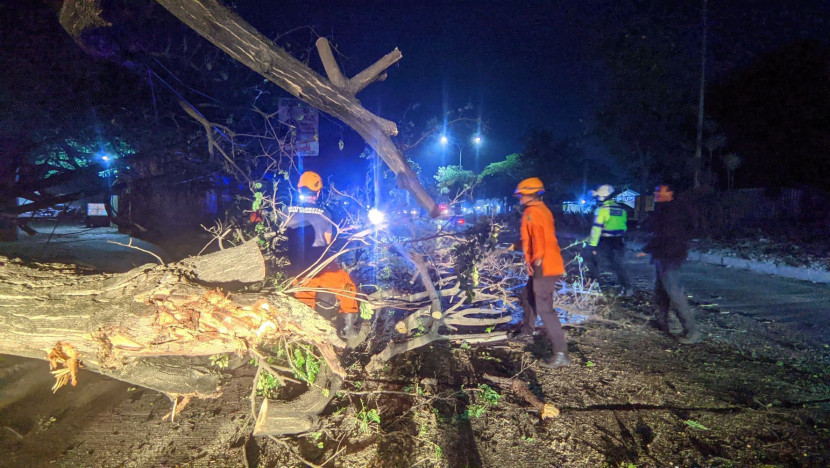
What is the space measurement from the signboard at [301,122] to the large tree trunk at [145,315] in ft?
14.8

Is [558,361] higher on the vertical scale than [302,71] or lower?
lower

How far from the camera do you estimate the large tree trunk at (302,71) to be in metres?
2.69

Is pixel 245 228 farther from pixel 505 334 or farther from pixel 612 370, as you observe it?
pixel 612 370

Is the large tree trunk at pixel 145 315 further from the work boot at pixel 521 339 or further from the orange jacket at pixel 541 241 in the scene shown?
the work boot at pixel 521 339

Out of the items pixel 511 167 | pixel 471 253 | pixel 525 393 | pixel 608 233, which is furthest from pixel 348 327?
pixel 511 167

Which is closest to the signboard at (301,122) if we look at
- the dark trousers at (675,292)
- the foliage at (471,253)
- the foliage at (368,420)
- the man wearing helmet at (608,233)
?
the foliage at (471,253)

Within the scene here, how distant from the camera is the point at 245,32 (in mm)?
2727

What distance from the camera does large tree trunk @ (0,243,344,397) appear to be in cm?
261

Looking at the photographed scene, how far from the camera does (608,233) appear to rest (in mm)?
6152

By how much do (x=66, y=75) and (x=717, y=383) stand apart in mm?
9044

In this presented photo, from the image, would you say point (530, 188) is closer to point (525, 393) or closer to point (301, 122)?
point (525, 393)

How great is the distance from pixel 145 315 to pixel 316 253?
210 centimetres

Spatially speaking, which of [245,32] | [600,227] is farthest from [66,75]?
[600,227]

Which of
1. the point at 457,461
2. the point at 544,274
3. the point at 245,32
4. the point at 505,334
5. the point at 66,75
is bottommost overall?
the point at 457,461
